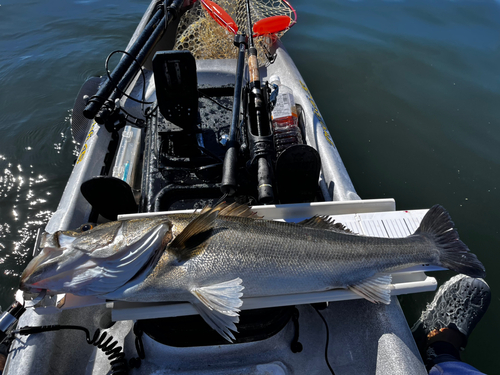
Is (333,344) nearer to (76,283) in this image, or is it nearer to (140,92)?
(76,283)

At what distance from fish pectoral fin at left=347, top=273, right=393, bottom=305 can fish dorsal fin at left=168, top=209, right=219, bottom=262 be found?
1088 mm

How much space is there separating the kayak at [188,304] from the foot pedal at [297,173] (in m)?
0.01

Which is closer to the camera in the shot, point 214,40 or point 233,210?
point 233,210

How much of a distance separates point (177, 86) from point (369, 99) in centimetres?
451

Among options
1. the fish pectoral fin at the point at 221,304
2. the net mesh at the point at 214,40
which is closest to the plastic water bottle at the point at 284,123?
→ the fish pectoral fin at the point at 221,304

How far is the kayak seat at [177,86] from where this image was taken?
110 inches

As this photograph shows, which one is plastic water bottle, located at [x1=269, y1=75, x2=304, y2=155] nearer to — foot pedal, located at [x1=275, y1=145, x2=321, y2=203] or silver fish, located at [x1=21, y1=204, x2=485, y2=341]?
foot pedal, located at [x1=275, y1=145, x2=321, y2=203]

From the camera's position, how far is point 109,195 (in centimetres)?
275

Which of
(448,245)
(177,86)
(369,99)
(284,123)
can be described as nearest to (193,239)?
A: (177,86)

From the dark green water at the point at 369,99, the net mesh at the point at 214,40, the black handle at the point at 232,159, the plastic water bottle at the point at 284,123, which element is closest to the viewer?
the black handle at the point at 232,159

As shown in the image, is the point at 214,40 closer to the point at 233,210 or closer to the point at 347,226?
the point at 233,210

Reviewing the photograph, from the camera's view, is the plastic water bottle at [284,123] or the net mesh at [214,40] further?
the net mesh at [214,40]

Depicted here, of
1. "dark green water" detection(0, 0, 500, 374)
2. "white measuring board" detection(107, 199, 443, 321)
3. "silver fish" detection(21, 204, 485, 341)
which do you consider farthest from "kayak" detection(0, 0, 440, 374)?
"dark green water" detection(0, 0, 500, 374)

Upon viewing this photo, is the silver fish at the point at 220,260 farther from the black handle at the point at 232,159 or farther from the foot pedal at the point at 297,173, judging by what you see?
the foot pedal at the point at 297,173
